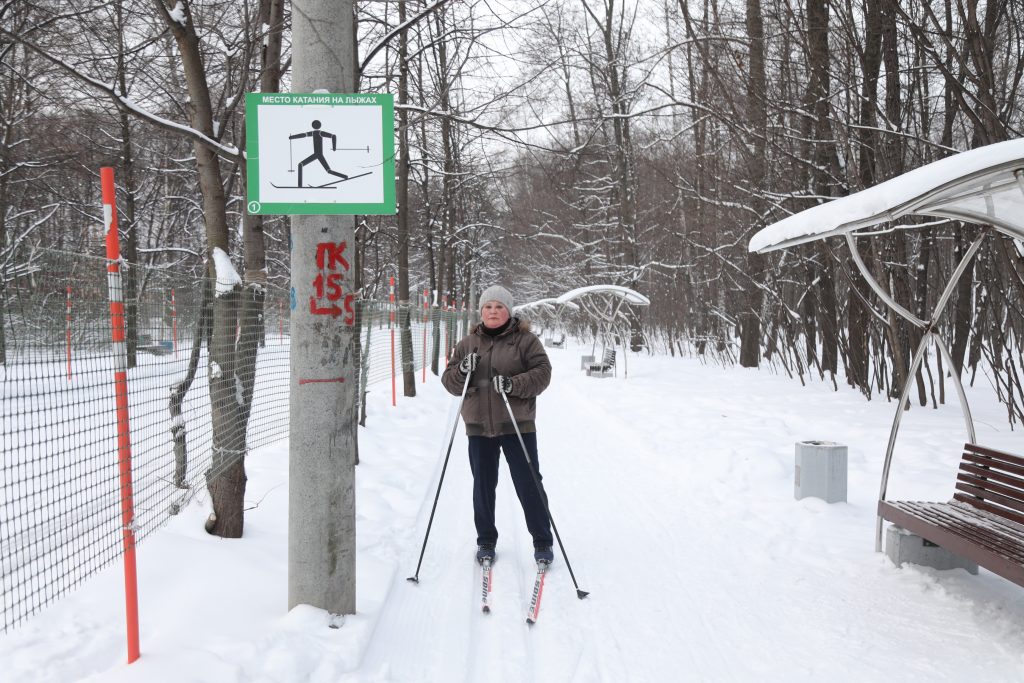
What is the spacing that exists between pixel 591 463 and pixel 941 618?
4594 millimetres

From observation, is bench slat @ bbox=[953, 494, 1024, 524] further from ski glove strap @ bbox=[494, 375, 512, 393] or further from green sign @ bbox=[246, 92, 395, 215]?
green sign @ bbox=[246, 92, 395, 215]

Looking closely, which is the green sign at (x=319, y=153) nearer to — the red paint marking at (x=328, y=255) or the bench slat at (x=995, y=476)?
the red paint marking at (x=328, y=255)

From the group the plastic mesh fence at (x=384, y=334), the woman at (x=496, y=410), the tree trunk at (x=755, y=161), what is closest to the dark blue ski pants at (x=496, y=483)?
the woman at (x=496, y=410)

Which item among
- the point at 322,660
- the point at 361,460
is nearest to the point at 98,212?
the point at 361,460

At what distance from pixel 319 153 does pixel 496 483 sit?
2.48 m

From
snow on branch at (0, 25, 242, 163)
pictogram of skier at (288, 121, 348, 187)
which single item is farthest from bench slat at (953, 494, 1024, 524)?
snow on branch at (0, 25, 242, 163)

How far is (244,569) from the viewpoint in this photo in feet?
13.2

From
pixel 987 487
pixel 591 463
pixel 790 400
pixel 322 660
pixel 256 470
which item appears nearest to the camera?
pixel 322 660

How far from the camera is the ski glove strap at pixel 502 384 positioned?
4.47m

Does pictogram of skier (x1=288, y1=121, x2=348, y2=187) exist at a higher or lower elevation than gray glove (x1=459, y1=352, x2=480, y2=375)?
higher

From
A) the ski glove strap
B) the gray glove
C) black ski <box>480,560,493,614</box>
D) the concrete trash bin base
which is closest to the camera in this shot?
black ski <box>480,560,493,614</box>

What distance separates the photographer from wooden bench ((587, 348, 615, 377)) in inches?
738

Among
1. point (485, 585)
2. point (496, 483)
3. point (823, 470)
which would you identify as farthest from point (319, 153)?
point (823, 470)

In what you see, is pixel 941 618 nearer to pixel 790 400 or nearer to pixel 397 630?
pixel 397 630
